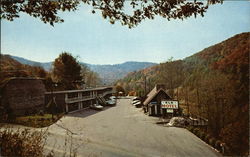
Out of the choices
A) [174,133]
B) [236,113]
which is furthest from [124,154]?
[236,113]

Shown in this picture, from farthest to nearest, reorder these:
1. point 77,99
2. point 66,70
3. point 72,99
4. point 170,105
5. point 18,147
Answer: point 66,70, point 77,99, point 72,99, point 170,105, point 18,147

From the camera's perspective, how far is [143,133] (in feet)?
48.0

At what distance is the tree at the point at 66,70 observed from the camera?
114 feet

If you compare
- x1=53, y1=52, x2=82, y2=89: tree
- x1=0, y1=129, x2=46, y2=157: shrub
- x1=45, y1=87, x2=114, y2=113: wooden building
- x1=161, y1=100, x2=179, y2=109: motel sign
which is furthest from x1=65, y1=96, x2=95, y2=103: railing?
x1=0, y1=129, x2=46, y2=157: shrub

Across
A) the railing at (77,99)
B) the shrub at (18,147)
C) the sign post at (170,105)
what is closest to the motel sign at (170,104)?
the sign post at (170,105)

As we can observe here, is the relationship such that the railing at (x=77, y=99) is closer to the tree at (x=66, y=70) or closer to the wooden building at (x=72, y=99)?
the wooden building at (x=72, y=99)

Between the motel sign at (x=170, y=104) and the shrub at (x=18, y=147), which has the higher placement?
the shrub at (x=18, y=147)

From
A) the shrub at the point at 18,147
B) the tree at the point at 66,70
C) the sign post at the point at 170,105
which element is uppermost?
the tree at the point at 66,70

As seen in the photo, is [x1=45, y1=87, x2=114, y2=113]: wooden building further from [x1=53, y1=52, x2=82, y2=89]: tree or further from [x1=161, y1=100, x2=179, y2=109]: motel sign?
[x1=161, y1=100, x2=179, y2=109]: motel sign

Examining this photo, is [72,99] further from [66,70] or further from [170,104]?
[170,104]

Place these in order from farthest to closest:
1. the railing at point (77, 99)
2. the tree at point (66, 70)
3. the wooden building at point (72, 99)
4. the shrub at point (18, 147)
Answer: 1. the tree at point (66, 70)
2. the railing at point (77, 99)
3. the wooden building at point (72, 99)
4. the shrub at point (18, 147)

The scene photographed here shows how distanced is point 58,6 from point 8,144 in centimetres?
249

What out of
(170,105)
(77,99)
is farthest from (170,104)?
(77,99)

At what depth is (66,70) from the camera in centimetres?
3512
